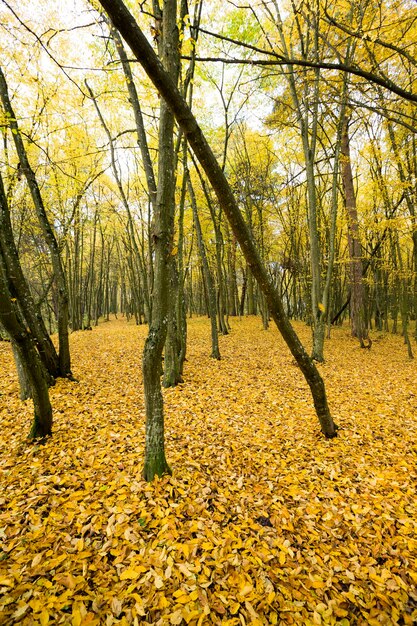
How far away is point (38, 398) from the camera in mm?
4051

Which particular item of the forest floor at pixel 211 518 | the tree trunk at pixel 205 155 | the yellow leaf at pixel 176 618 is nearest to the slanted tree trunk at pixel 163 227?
the tree trunk at pixel 205 155

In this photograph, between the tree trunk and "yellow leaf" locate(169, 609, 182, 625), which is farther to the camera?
"yellow leaf" locate(169, 609, 182, 625)

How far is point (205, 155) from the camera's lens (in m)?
2.49

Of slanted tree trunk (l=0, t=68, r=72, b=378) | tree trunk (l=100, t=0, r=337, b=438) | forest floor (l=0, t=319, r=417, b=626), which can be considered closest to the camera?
tree trunk (l=100, t=0, r=337, b=438)

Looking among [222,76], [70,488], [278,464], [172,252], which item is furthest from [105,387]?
→ [222,76]

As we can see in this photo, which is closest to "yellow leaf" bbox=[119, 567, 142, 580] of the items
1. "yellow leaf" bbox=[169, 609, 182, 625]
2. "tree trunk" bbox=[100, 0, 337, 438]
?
"yellow leaf" bbox=[169, 609, 182, 625]

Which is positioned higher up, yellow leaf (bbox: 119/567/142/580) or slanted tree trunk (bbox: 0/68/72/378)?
slanted tree trunk (bbox: 0/68/72/378)

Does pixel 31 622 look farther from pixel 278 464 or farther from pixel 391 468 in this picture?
pixel 391 468

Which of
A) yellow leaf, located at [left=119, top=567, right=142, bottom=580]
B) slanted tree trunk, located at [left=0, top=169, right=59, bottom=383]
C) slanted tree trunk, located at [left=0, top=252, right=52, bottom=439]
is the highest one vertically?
slanted tree trunk, located at [left=0, top=169, right=59, bottom=383]

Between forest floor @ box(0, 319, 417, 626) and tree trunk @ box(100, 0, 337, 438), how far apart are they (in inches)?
50.2

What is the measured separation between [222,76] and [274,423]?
1116cm

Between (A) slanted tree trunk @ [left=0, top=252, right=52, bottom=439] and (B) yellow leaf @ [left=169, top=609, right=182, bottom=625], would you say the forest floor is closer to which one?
(B) yellow leaf @ [left=169, top=609, right=182, bottom=625]

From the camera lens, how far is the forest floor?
86.6 inches

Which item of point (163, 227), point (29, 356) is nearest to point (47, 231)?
point (29, 356)
